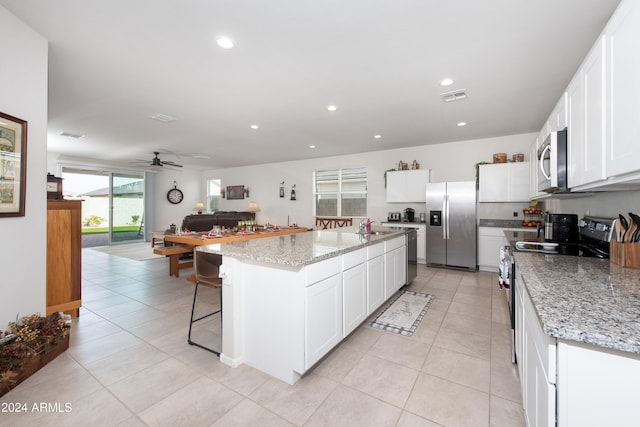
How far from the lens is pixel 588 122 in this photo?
5.03ft

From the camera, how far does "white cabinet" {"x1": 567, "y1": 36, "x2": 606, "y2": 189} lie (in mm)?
1362

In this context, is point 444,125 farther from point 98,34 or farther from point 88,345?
point 88,345

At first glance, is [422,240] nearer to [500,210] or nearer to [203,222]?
[500,210]

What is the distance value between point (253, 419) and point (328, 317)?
79 centimetres

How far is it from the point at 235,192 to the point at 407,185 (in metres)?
5.96

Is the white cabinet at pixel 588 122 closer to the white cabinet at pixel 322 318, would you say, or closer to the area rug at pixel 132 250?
the white cabinet at pixel 322 318

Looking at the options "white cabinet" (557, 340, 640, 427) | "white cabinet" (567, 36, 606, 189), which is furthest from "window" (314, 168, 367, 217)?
"white cabinet" (557, 340, 640, 427)

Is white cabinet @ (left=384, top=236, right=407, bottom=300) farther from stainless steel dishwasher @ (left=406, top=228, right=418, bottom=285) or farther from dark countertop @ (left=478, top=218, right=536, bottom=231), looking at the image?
dark countertop @ (left=478, top=218, right=536, bottom=231)

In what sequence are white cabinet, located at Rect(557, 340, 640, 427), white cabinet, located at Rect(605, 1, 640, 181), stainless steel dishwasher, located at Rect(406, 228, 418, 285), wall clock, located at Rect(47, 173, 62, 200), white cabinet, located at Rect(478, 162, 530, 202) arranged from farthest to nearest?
white cabinet, located at Rect(478, 162, 530, 202), stainless steel dishwasher, located at Rect(406, 228, 418, 285), wall clock, located at Rect(47, 173, 62, 200), white cabinet, located at Rect(605, 1, 640, 181), white cabinet, located at Rect(557, 340, 640, 427)

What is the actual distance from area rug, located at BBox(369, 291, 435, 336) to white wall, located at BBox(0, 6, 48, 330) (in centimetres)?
290

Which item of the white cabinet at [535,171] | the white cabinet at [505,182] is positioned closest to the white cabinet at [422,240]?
the white cabinet at [505,182]

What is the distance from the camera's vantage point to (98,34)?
215cm

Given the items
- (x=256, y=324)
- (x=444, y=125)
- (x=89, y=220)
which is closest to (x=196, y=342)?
(x=256, y=324)

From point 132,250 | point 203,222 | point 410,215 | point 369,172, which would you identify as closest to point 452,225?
point 410,215
